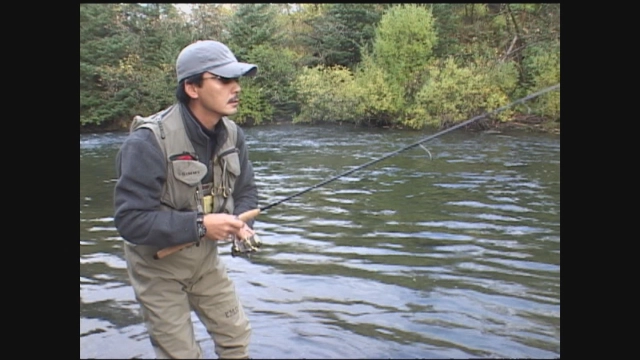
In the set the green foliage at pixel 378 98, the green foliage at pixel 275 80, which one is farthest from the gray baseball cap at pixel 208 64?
the green foliage at pixel 275 80

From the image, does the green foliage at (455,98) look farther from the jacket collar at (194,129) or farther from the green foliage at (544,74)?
the jacket collar at (194,129)

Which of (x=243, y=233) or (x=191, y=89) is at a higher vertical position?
(x=191, y=89)

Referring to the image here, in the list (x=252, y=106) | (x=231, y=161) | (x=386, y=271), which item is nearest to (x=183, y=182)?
(x=231, y=161)

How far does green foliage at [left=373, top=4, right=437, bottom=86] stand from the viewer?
91.2 ft

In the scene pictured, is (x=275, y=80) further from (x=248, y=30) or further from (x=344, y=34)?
(x=344, y=34)

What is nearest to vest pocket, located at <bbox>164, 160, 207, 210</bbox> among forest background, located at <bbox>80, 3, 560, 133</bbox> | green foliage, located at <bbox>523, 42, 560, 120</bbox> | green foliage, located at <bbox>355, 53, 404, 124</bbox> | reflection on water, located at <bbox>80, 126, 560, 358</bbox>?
reflection on water, located at <bbox>80, 126, 560, 358</bbox>

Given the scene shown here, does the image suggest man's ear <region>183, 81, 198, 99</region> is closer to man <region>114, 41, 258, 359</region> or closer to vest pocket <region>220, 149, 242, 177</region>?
man <region>114, 41, 258, 359</region>

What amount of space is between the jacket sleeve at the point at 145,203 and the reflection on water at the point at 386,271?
171 centimetres

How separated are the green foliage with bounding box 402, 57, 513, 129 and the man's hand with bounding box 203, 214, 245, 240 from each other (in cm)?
2250

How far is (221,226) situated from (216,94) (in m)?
0.75

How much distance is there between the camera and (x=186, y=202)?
336 centimetres

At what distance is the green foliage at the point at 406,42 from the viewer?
2781cm

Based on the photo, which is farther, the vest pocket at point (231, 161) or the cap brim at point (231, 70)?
the vest pocket at point (231, 161)

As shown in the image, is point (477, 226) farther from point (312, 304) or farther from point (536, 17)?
point (536, 17)
